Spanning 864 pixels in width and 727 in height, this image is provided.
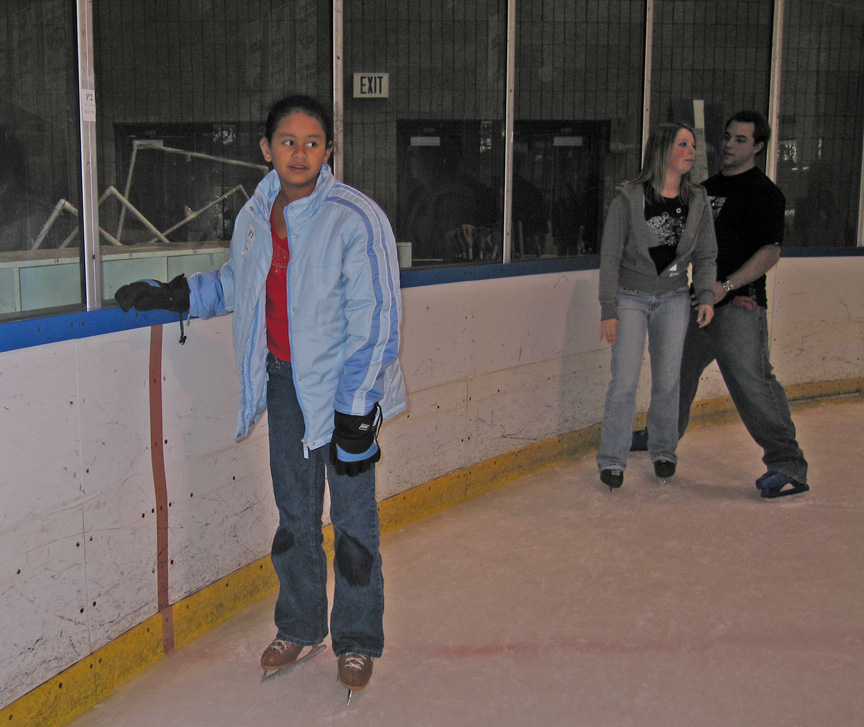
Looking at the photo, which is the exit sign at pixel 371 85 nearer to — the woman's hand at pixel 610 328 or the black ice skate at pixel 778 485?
the woman's hand at pixel 610 328

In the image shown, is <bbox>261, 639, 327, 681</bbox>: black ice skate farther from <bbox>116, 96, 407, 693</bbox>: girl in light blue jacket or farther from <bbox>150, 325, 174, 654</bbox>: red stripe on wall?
<bbox>150, 325, 174, 654</bbox>: red stripe on wall

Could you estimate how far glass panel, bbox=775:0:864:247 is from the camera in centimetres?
575

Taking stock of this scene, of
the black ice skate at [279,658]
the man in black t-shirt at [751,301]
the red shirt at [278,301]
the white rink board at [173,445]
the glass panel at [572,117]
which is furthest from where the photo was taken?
the glass panel at [572,117]

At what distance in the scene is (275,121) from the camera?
2.17 m

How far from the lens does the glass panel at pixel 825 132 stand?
18.9ft

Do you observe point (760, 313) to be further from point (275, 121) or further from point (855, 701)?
point (275, 121)

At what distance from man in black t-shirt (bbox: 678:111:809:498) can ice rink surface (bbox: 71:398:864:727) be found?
0.68 ft

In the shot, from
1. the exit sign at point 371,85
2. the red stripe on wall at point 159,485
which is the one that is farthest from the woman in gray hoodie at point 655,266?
the red stripe on wall at point 159,485

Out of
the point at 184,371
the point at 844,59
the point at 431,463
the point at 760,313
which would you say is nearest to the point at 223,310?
the point at 184,371

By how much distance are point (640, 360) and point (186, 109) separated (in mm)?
2004

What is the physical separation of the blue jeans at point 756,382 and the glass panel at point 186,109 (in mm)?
1820

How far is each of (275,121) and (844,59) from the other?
16.1ft

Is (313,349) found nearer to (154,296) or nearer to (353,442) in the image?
(353,442)

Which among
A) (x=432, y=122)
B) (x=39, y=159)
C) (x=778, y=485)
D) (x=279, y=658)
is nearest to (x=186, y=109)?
(x=39, y=159)
